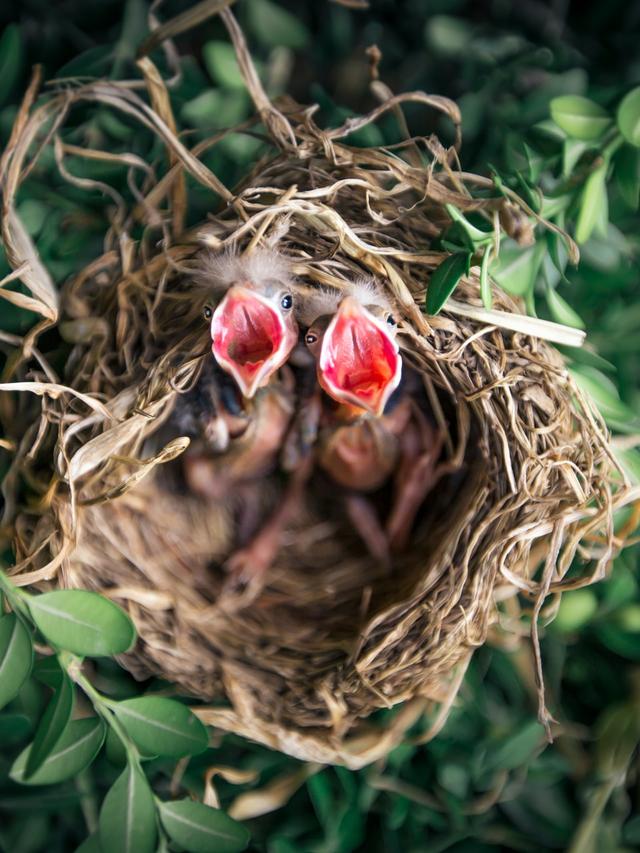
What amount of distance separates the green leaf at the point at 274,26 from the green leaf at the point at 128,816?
31.9 inches

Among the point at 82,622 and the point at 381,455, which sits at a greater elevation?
the point at 82,622

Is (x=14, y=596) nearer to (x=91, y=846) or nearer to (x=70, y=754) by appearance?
(x=70, y=754)

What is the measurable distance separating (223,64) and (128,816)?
788mm

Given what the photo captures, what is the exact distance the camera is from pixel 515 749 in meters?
0.90

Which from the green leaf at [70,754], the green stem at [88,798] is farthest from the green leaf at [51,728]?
the green stem at [88,798]

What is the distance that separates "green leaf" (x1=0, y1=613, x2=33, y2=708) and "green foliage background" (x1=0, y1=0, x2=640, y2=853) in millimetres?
162

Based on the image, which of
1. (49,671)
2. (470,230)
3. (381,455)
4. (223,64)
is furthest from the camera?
(381,455)

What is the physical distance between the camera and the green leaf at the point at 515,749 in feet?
2.95

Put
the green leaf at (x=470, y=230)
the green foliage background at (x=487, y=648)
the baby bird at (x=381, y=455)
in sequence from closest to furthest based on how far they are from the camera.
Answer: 1. the green leaf at (x=470, y=230)
2. the green foliage background at (x=487, y=648)
3. the baby bird at (x=381, y=455)

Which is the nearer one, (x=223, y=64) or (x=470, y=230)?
(x=470, y=230)

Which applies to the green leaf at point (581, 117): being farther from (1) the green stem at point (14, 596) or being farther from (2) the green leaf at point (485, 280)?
(1) the green stem at point (14, 596)

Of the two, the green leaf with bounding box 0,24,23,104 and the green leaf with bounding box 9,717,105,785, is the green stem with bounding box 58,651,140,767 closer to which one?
the green leaf with bounding box 9,717,105,785

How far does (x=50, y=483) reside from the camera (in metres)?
0.79

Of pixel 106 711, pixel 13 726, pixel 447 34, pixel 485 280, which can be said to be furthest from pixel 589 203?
pixel 13 726
